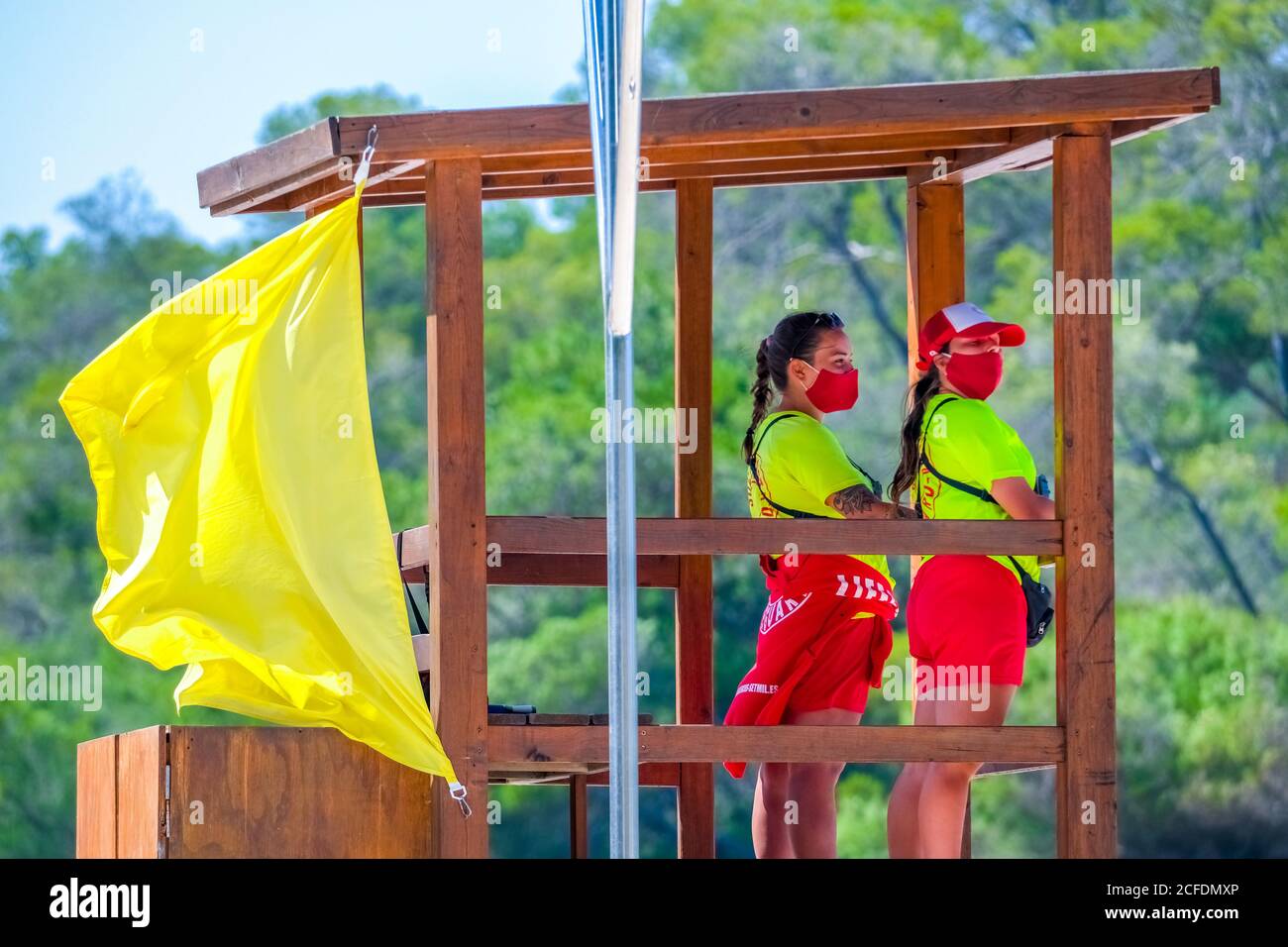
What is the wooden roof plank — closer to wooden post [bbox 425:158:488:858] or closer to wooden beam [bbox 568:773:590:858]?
wooden post [bbox 425:158:488:858]

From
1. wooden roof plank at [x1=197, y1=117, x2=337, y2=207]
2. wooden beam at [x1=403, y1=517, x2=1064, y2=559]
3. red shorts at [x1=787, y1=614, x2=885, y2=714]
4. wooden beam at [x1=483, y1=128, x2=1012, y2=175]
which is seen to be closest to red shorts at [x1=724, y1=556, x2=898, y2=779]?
red shorts at [x1=787, y1=614, x2=885, y2=714]

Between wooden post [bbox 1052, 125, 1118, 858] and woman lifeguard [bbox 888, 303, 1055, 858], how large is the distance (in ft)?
0.51

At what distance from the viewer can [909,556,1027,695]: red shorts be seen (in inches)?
304

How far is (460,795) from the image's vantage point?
739 cm

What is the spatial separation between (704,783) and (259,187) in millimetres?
3082

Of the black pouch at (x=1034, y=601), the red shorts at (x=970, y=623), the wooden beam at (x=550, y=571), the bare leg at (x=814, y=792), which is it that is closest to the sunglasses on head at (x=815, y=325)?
the red shorts at (x=970, y=623)

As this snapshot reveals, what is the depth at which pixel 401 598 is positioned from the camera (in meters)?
7.55

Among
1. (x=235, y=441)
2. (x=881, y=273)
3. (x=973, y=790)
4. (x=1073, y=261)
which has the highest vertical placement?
(x=881, y=273)

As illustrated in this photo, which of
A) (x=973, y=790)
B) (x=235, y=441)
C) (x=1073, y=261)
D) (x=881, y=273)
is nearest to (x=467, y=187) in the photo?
(x=235, y=441)

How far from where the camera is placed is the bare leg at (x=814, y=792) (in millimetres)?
7879

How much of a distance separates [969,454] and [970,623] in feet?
1.93

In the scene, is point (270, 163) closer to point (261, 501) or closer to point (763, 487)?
point (261, 501)

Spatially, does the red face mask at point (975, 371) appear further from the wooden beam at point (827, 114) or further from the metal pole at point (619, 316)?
the metal pole at point (619, 316)
